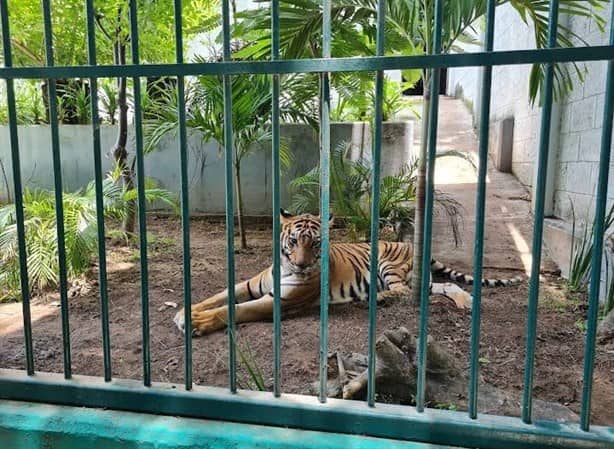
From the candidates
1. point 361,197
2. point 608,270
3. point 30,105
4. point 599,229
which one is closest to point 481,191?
point 599,229

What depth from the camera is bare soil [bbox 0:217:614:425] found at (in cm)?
253

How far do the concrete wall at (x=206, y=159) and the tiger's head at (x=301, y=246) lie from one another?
3.14m

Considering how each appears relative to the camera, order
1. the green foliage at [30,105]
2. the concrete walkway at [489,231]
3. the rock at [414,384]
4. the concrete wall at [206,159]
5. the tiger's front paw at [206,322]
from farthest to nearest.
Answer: the green foliage at [30,105] → the concrete wall at [206,159] → the concrete walkway at [489,231] → the tiger's front paw at [206,322] → the rock at [414,384]

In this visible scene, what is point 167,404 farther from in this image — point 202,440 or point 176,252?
point 176,252

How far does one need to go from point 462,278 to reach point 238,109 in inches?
97.8

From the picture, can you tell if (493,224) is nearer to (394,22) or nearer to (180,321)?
(394,22)

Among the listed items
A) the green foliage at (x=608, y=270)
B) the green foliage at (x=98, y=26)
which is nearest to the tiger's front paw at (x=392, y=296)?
the green foliage at (x=608, y=270)

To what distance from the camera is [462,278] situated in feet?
14.3

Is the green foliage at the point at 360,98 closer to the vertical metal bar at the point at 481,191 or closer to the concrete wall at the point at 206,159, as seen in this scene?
the concrete wall at the point at 206,159

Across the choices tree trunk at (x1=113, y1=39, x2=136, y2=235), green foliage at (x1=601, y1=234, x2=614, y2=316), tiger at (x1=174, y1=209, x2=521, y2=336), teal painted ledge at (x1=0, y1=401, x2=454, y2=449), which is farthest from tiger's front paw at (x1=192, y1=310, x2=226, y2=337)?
green foliage at (x1=601, y1=234, x2=614, y2=316)

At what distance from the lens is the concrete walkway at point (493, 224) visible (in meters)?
4.85

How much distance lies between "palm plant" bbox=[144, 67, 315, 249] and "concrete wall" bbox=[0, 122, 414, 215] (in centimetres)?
122

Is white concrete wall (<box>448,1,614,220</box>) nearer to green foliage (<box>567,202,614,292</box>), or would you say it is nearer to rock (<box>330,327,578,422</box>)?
green foliage (<box>567,202,614,292</box>)

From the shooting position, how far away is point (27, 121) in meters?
7.96
